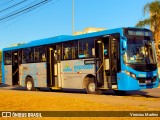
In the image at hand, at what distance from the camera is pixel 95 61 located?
20.6m

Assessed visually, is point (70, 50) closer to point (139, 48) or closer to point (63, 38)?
point (63, 38)

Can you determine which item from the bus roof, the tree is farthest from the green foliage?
the bus roof

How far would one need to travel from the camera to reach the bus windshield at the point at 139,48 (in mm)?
19078

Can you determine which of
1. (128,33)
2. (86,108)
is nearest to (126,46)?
(128,33)

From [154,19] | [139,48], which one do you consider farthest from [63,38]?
[154,19]

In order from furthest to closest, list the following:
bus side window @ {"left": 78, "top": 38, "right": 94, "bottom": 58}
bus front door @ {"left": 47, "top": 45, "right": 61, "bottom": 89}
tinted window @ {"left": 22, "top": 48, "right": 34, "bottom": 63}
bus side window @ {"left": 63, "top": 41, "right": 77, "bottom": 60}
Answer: tinted window @ {"left": 22, "top": 48, "right": 34, "bottom": 63}
bus front door @ {"left": 47, "top": 45, "right": 61, "bottom": 89}
bus side window @ {"left": 63, "top": 41, "right": 77, "bottom": 60}
bus side window @ {"left": 78, "top": 38, "right": 94, "bottom": 58}

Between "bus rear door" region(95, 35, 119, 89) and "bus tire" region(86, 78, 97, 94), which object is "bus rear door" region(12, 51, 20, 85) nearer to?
"bus tire" region(86, 78, 97, 94)

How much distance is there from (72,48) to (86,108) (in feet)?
32.3

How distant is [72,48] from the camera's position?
22422 mm

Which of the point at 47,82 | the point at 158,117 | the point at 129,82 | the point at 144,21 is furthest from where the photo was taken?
the point at 144,21

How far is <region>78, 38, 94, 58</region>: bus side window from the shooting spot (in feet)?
68.7

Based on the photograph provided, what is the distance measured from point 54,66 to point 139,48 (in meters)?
6.82

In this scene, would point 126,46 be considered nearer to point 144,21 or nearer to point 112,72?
point 112,72

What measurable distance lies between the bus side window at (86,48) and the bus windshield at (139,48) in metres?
2.49
